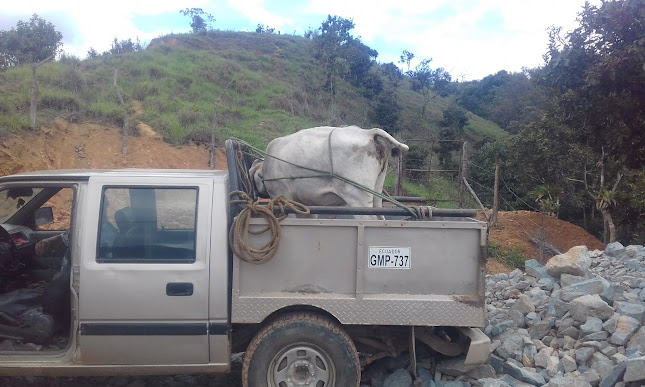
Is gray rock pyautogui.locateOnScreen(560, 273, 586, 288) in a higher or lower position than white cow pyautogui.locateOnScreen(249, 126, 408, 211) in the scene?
lower

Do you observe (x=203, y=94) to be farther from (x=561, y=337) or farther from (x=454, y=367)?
(x=454, y=367)

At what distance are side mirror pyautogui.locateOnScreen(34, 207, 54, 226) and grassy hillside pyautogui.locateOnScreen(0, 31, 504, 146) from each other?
35.9 ft

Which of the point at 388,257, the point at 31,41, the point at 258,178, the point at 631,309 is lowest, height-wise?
the point at 631,309

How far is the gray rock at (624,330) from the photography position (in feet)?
15.3

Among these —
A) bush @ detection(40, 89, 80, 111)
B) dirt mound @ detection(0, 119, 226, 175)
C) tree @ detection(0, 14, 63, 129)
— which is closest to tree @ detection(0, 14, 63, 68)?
tree @ detection(0, 14, 63, 129)

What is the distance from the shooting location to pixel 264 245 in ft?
12.8

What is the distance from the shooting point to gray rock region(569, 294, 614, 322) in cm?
507

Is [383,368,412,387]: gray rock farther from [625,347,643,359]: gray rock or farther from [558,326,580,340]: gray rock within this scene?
[625,347,643,359]: gray rock

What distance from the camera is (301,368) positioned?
3.98 metres

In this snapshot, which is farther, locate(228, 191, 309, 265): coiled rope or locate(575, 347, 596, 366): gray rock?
locate(575, 347, 596, 366): gray rock

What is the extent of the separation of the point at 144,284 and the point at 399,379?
82.7 inches

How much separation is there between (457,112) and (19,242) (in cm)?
3249

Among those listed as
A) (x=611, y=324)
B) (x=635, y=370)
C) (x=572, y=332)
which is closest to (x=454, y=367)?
(x=635, y=370)

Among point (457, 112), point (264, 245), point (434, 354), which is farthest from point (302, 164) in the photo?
point (457, 112)
